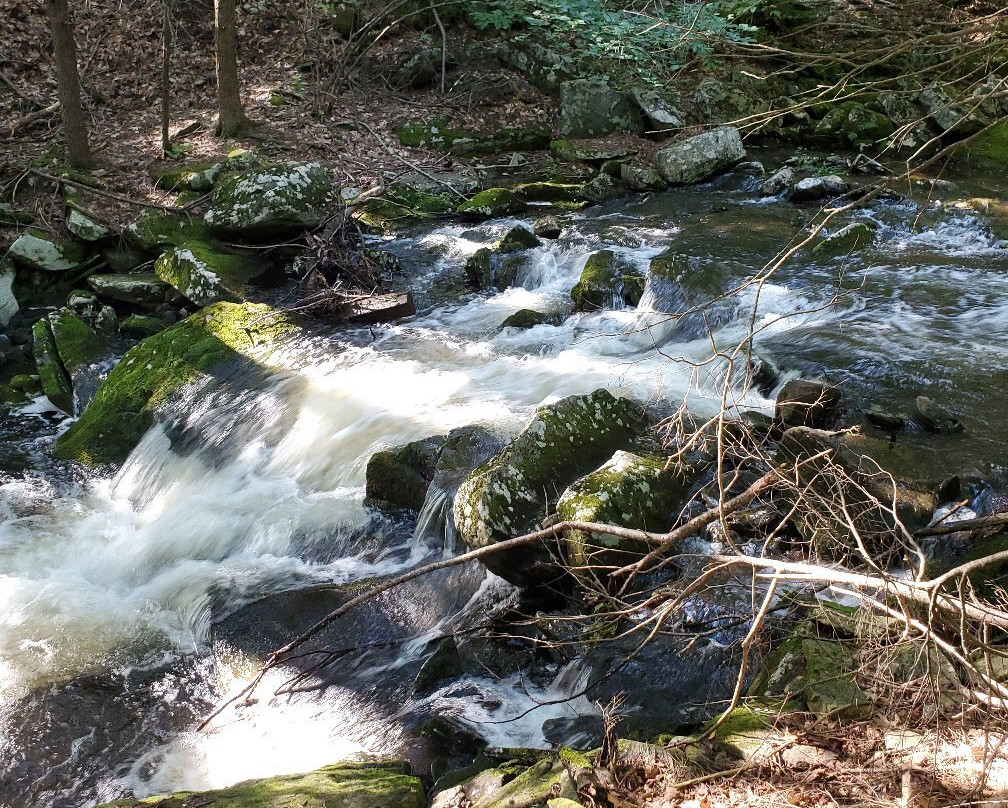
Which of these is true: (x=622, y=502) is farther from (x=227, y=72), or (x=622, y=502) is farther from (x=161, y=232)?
(x=227, y=72)

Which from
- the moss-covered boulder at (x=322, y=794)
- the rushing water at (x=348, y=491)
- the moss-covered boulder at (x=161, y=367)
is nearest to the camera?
the moss-covered boulder at (x=322, y=794)

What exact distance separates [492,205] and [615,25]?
2974mm

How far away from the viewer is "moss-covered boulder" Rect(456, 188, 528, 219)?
11641 mm

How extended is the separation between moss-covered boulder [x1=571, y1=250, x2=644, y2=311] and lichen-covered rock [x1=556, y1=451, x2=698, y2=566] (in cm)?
371

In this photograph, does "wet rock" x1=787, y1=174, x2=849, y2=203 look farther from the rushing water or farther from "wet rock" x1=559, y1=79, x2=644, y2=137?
"wet rock" x1=559, y1=79, x2=644, y2=137

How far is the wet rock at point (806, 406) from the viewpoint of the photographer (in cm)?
577

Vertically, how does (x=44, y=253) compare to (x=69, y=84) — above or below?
below

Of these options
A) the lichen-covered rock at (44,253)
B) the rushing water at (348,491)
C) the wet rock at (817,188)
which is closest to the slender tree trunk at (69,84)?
the lichen-covered rock at (44,253)

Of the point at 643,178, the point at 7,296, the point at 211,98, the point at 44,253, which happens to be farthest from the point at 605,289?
the point at 211,98

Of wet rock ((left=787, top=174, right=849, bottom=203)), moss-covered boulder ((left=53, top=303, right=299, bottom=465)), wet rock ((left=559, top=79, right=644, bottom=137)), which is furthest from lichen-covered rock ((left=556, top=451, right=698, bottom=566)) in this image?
wet rock ((left=559, top=79, right=644, bottom=137))

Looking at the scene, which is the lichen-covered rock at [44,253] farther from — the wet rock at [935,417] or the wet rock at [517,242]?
the wet rock at [935,417]

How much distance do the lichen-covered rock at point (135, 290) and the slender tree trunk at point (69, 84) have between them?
2.80 meters

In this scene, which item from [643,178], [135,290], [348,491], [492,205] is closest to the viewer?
[348,491]

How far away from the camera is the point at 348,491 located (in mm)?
6285
